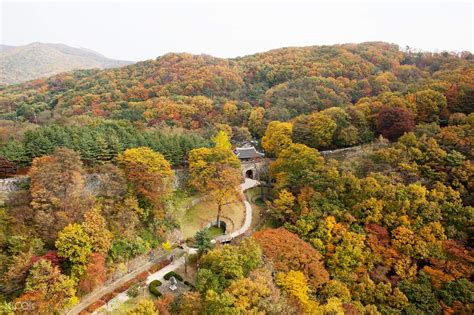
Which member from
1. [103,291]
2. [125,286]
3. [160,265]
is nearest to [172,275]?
[160,265]

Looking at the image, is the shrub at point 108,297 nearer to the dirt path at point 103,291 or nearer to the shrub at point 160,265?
the dirt path at point 103,291

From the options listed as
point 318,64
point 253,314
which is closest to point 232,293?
point 253,314

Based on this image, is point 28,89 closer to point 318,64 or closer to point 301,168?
point 318,64

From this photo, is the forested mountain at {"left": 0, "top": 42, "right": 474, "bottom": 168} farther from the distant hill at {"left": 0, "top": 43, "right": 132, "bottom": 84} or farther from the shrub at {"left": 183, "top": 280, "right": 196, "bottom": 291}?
the distant hill at {"left": 0, "top": 43, "right": 132, "bottom": 84}

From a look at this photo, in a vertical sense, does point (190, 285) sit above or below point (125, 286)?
below

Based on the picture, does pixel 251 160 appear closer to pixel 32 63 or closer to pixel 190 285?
pixel 190 285

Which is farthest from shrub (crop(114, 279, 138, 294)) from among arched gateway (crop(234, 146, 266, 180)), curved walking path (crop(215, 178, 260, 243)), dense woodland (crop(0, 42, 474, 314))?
arched gateway (crop(234, 146, 266, 180))

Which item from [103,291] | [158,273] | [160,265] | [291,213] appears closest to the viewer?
[103,291]
